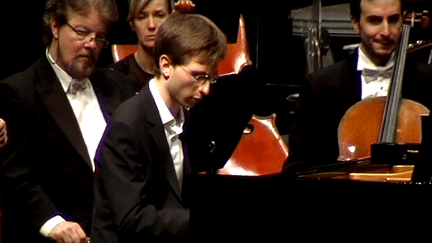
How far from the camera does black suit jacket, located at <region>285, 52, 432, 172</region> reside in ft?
13.1

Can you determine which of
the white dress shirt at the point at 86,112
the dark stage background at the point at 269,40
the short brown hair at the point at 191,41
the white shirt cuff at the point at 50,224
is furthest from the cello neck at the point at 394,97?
the dark stage background at the point at 269,40

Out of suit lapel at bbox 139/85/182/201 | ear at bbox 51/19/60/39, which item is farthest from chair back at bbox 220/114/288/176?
suit lapel at bbox 139/85/182/201

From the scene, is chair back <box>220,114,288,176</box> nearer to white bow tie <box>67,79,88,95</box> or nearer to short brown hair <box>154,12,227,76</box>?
white bow tie <box>67,79,88,95</box>

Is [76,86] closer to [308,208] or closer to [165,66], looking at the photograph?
[165,66]

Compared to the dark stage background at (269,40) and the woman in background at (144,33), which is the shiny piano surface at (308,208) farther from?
the dark stage background at (269,40)

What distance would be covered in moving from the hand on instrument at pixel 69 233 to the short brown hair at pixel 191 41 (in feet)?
1.99

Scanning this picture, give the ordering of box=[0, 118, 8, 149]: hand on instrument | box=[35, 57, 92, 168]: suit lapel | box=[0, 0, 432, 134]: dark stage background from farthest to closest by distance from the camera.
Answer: box=[0, 0, 432, 134]: dark stage background, box=[35, 57, 92, 168]: suit lapel, box=[0, 118, 8, 149]: hand on instrument

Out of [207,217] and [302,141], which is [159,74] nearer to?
[207,217]

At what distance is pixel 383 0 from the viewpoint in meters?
4.04

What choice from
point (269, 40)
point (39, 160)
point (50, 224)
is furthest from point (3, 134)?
point (269, 40)

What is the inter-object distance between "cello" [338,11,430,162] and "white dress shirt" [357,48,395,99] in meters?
0.17

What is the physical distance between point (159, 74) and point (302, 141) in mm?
966

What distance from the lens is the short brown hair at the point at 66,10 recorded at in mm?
3721

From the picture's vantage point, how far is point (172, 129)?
320 cm
